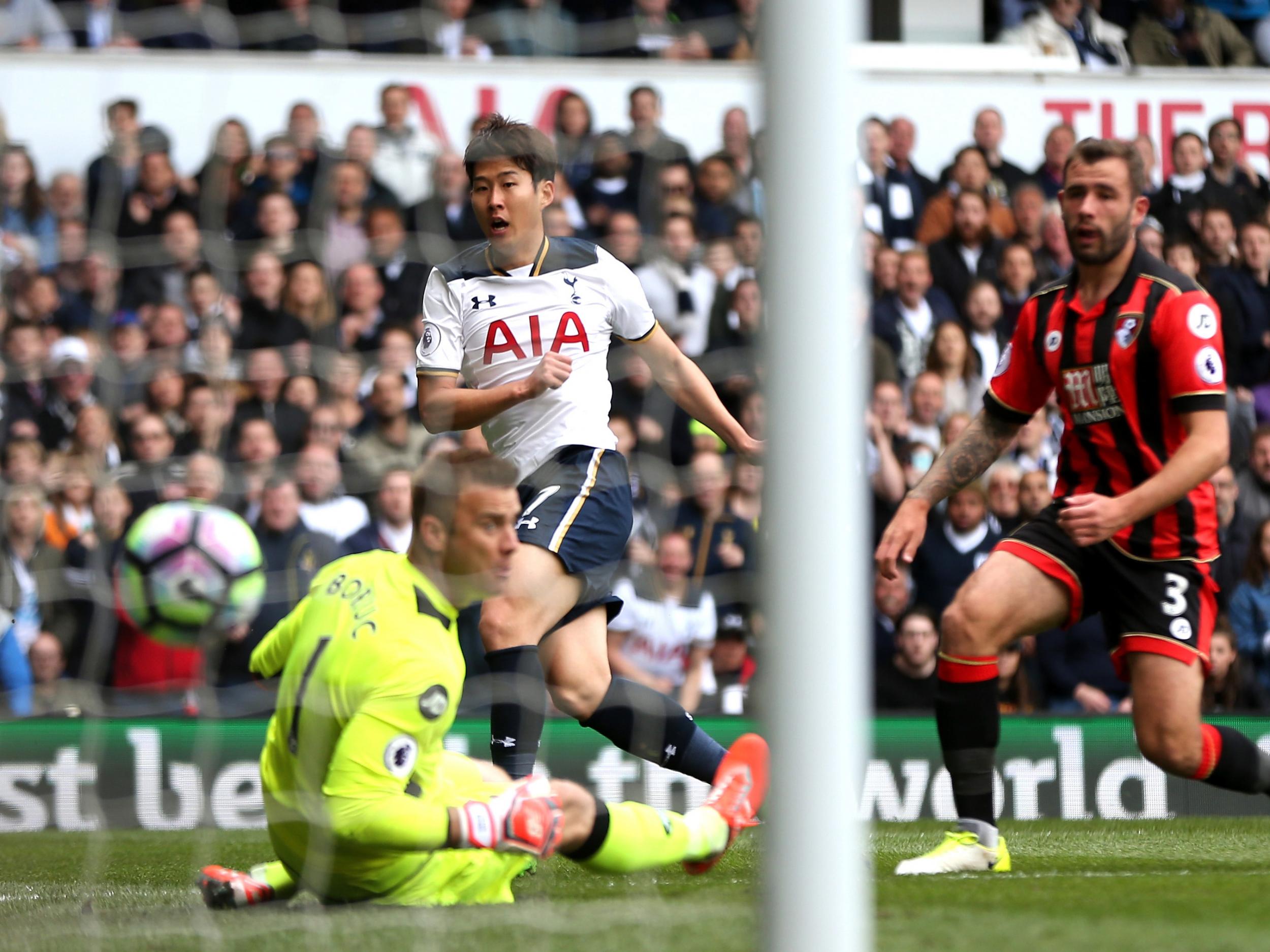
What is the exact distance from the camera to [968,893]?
3.65 metres

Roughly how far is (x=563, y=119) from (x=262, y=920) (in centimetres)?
532

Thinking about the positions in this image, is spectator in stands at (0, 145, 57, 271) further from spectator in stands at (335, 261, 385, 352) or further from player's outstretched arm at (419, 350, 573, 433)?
player's outstretched arm at (419, 350, 573, 433)

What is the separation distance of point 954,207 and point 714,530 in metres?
2.41

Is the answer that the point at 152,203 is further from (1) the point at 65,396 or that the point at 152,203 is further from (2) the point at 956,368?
(2) the point at 956,368

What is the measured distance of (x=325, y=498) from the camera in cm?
614

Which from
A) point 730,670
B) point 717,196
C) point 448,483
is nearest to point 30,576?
point 730,670

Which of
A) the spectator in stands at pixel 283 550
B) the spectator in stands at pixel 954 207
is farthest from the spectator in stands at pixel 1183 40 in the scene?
the spectator in stands at pixel 283 550

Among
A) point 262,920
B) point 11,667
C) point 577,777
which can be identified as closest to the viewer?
point 262,920

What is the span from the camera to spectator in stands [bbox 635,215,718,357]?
6484 millimetres

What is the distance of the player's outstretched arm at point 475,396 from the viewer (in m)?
3.85

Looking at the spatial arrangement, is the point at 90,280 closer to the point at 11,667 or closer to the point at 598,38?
the point at 11,667

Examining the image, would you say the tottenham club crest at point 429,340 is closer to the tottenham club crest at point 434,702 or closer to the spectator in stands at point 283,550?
the tottenham club crest at point 434,702

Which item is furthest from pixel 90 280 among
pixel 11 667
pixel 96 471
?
pixel 11 667

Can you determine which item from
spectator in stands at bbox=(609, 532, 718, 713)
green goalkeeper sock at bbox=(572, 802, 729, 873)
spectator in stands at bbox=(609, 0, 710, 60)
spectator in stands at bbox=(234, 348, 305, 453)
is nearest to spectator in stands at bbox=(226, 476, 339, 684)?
spectator in stands at bbox=(234, 348, 305, 453)
